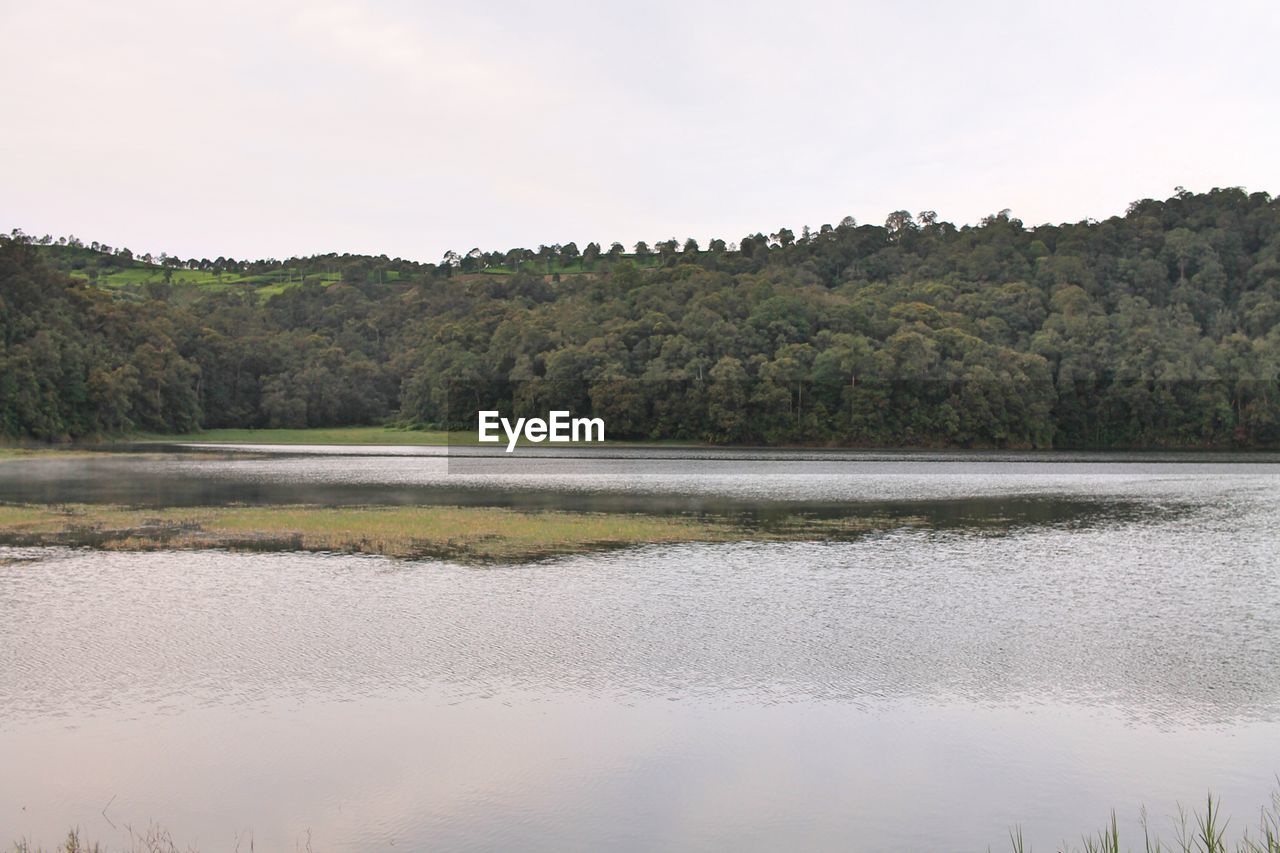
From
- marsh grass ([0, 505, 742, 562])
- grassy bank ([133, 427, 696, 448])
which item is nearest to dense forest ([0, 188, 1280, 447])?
grassy bank ([133, 427, 696, 448])

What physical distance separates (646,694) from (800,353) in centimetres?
9674

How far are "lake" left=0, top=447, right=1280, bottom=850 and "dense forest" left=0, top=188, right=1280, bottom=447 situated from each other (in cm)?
7491

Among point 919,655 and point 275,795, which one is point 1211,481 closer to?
point 919,655

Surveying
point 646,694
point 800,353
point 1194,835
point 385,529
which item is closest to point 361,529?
point 385,529

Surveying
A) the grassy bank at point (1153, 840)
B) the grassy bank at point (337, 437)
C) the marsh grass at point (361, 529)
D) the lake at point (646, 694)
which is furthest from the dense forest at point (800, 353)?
the grassy bank at point (1153, 840)

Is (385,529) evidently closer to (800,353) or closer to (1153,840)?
(1153,840)

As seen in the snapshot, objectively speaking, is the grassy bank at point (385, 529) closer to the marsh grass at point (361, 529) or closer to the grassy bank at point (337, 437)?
the marsh grass at point (361, 529)

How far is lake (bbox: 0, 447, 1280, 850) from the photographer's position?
1109cm

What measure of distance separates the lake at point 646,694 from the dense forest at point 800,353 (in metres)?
74.9

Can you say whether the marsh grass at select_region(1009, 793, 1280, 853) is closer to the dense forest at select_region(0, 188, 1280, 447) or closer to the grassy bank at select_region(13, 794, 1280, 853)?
the grassy bank at select_region(13, 794, 1280, 853)

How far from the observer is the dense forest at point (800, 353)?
104188 millimetres

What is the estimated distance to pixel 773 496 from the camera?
156ft

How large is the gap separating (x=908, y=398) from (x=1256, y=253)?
216 feet

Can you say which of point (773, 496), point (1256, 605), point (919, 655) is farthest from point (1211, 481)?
point (919, 655)
